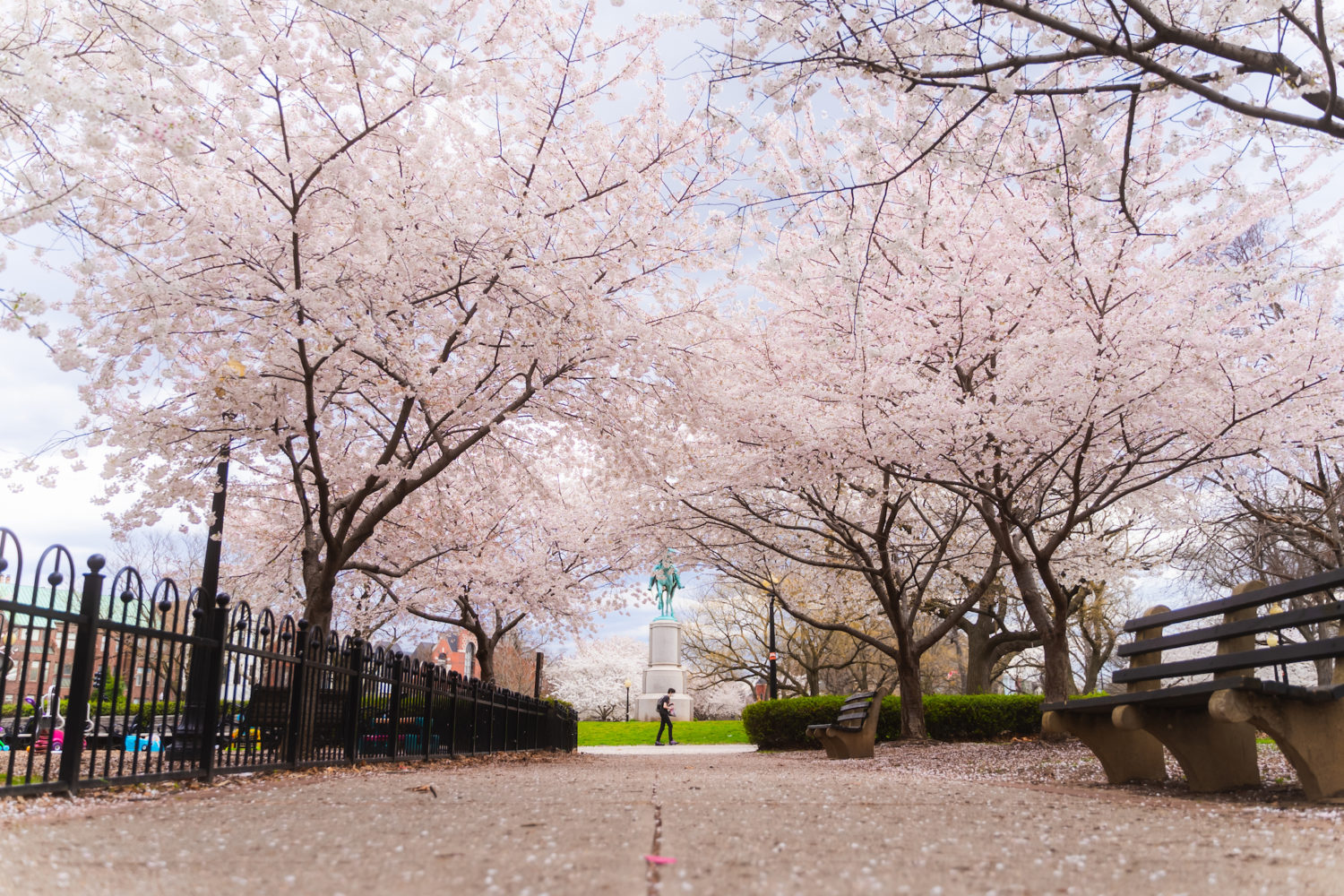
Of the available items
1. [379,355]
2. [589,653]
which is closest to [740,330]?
[379,355]

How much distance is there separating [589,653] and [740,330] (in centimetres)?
4069

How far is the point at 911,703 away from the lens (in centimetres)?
1565

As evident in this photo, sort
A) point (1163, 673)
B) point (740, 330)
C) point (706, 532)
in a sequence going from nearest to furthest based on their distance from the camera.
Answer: point (1163, 673) → point (740, 330) → point (706, 532)

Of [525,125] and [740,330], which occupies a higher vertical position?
[525,125]

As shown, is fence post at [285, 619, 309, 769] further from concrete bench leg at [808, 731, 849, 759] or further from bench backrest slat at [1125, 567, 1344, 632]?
concrete bench leg at [808, 731, 849, 759]

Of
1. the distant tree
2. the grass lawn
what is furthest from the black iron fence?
the distant tree

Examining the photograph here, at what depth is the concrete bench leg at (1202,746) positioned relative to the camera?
17.5 feet

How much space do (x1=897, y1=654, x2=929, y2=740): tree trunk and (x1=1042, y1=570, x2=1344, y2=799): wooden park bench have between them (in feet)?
30.1

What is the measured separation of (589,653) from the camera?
169 feet

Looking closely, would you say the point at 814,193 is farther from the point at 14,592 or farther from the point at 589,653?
the point at 589,653

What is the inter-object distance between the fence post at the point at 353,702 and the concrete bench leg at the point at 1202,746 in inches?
241

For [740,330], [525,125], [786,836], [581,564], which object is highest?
[525,125]

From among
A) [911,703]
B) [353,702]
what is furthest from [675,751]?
[353,702]

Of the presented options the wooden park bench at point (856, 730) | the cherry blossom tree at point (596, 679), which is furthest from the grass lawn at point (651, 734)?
the wooden park bench at point (856, 730)
